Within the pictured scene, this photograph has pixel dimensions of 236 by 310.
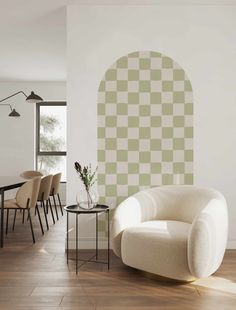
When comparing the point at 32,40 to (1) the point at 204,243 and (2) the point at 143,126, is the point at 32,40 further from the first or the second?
(1) the point at 204,243

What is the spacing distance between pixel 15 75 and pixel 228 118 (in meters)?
5.16

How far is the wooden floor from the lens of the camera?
2900mm

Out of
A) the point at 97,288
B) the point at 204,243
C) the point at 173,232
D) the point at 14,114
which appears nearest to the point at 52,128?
the point at 14,114

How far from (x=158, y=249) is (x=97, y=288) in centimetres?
59

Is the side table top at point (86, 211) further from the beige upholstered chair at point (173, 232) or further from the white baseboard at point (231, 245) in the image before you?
the white baseboard at point (231, 245)

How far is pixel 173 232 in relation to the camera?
348 centimetres

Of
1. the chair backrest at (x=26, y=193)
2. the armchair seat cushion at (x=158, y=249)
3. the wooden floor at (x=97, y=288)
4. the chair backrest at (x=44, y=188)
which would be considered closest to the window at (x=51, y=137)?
the chair backrest at (x=44, y=188)

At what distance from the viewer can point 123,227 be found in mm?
3697

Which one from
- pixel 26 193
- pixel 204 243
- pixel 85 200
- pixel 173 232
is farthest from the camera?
pixel 26 193

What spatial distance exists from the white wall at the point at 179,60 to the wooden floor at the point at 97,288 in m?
0.87

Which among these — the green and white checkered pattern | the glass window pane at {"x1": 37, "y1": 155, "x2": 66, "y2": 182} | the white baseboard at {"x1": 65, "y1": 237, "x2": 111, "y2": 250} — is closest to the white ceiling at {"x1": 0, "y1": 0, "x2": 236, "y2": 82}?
the green and white checkered pattern

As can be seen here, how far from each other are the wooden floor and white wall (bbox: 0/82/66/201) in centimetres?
475

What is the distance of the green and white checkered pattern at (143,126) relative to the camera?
15.2 ft

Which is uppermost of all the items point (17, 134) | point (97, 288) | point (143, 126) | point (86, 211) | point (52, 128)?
point (52, 128)
